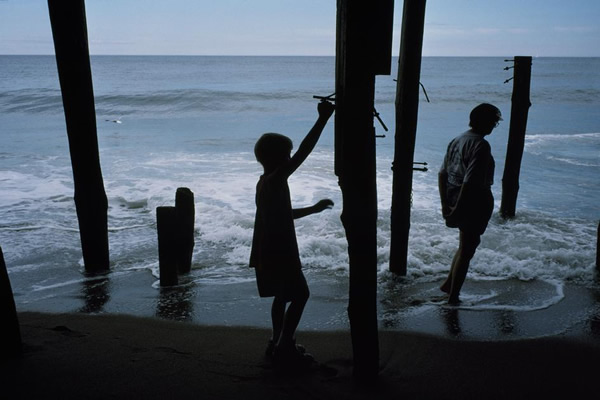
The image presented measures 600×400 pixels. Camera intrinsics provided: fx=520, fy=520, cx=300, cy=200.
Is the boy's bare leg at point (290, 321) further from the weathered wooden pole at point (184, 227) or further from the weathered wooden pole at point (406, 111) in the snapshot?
the weathered wooden pole at point (184, 227)

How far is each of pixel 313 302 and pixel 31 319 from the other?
238 cm

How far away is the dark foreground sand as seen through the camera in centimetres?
276

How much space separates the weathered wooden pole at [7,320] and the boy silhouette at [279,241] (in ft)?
4.64

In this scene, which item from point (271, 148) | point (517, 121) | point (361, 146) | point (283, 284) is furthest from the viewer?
point (517, 121)

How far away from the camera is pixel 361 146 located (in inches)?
99.2

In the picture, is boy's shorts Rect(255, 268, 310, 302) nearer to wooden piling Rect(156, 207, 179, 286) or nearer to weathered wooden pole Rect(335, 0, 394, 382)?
weathered wooden pole Rect(335, 0, 394, 382)

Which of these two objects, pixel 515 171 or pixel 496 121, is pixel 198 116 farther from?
pixel 496 121

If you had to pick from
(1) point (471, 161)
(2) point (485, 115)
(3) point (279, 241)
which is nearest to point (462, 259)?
(1) point (471, 161)

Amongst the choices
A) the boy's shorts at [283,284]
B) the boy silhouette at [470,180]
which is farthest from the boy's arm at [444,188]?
the boy's shorts at [283,284]

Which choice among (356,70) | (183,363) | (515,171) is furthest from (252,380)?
(515,171)

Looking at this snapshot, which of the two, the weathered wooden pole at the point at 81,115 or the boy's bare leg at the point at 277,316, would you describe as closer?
the boy's bare leg at the point at 277,316

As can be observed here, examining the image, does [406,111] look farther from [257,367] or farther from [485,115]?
[257,367]

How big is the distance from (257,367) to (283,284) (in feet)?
1.84

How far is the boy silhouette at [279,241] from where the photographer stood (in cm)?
288
